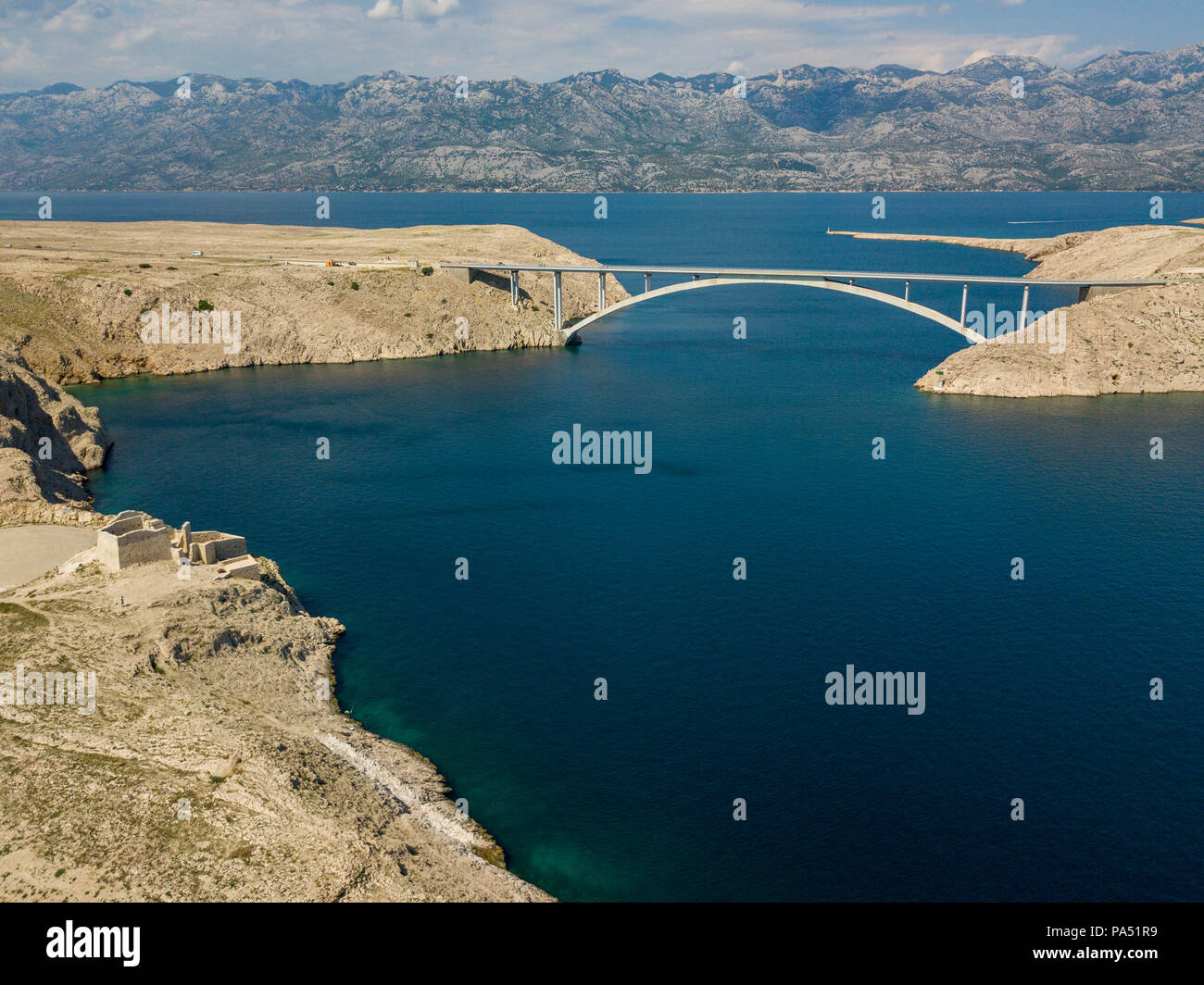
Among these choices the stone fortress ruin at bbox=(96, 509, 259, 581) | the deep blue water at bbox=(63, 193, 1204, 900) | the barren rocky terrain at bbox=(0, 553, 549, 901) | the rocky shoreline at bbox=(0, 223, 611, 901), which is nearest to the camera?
the barren rocky terrain at bbox=(0, 553, 549, 901)

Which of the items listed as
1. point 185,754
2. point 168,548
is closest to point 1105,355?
point 168,548

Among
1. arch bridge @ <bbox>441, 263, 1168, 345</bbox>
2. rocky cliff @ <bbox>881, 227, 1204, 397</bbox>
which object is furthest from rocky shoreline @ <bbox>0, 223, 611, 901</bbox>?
rocky cliff @ <bbox>881, 227, 1204, 397</bbox>

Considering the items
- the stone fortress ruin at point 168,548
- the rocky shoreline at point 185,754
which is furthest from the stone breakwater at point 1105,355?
the rocky shoreline at point 185,754

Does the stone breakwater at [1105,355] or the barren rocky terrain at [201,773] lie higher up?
the stone breakwater at [1105,355]

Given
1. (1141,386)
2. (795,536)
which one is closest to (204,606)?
(795,536)

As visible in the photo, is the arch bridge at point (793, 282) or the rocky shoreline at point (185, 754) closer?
the rocky shoreline at point (185, 754)

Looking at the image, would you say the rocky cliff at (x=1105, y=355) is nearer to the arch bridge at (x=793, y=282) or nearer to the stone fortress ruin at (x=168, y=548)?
the arch bridge at (x=793, y=282)

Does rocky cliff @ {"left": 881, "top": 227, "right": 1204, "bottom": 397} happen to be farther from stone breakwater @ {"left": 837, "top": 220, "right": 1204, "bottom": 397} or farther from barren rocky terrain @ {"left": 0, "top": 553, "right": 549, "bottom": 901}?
barren rocky terrain @ {"left": 0, "top": 553, "right": 549, "bottom": 901}
